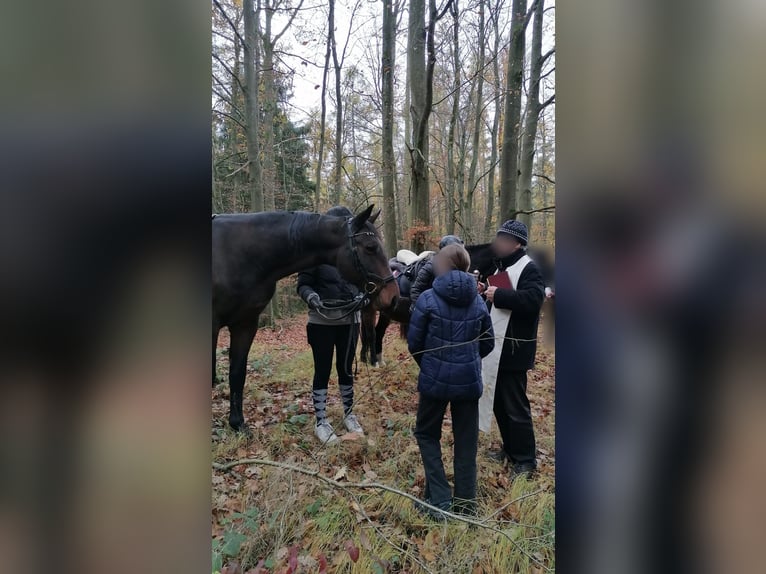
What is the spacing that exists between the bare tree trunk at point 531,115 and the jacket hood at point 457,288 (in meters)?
4.30

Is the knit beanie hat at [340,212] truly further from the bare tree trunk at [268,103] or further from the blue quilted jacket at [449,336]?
the bare tree trunk at [268,103]

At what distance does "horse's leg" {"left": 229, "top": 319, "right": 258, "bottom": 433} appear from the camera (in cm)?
374

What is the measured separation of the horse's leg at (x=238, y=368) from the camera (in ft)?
12.3

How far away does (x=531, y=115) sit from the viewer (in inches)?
253

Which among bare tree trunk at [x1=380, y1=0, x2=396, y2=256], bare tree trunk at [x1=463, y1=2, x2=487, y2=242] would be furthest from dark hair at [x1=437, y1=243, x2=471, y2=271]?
bare tree trunk at [x1=463, y1=2, x2=487, y2=242]

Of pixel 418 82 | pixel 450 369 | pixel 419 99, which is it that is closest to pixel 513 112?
pixel 419 99

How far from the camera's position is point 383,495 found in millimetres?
2732

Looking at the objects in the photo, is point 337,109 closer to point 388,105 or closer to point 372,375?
point 388,105

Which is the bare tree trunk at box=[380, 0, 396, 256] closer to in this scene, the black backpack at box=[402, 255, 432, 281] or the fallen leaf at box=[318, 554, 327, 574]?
the black backpack at box=[402, 255, 432, 281]

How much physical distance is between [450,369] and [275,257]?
77.4 inches
